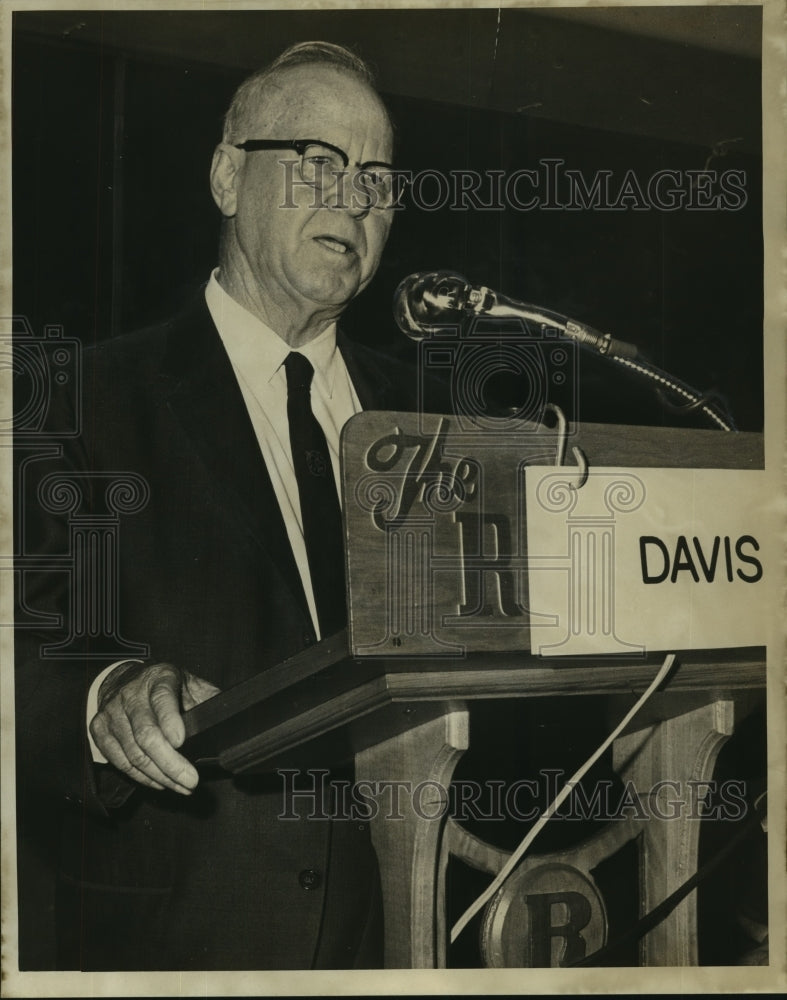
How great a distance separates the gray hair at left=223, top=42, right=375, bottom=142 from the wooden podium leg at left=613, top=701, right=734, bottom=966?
1.21 m

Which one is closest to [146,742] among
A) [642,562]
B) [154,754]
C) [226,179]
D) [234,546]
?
[154,754]

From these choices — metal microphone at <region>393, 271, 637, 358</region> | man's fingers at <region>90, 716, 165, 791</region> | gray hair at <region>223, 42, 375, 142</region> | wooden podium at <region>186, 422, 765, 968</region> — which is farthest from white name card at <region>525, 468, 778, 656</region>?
gray hair at <region>223, 42, 375, 142</region>

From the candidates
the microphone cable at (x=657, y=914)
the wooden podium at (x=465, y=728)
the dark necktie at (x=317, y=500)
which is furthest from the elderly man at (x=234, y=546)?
the microphone cable at (x=657, y=914)

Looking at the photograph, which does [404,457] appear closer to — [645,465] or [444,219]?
[645,465]

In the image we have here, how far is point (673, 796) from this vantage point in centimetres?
207

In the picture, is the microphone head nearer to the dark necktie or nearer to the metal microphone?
the metal microphone

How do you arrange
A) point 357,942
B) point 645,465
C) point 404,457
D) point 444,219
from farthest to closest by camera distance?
point 444,219 < point 357,942 < point 645,465 < point 404,457

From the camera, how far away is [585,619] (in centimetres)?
207

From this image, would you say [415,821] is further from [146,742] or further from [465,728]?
[146,742]

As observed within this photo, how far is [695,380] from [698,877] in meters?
0.85

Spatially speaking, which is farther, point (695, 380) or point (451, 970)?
point (695, 380)

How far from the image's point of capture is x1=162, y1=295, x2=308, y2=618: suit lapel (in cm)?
215

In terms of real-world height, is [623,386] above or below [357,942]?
above

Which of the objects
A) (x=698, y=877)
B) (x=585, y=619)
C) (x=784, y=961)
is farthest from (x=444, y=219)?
(x=784, y=961)
